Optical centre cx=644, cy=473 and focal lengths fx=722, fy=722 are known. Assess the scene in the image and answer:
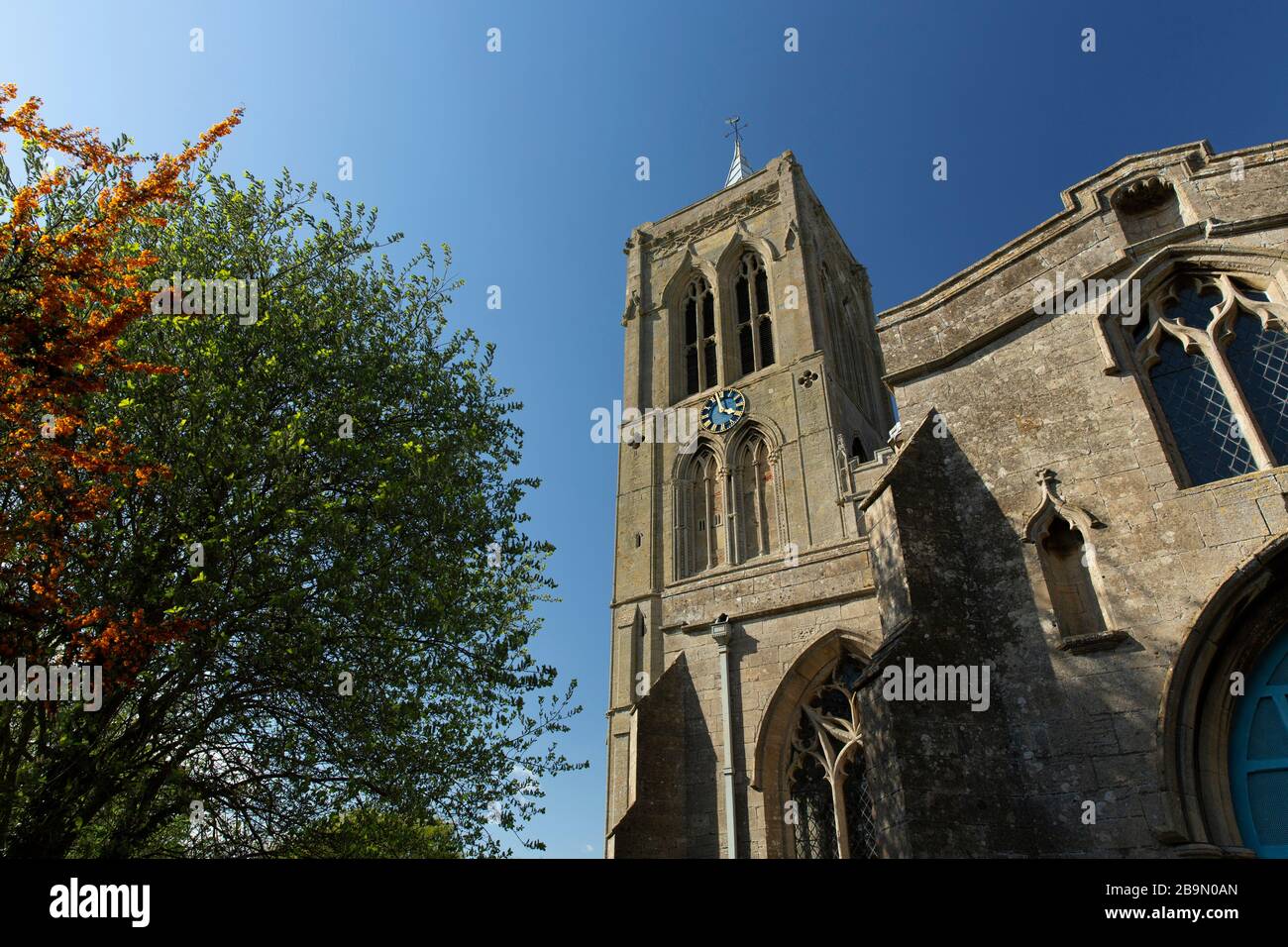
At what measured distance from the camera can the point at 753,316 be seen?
24609mm

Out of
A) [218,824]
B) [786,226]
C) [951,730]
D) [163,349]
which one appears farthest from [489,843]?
[786,226]

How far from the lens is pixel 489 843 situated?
10.1 m

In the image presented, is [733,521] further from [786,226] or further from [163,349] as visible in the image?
[163,349]

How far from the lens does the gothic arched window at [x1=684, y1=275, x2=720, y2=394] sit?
24.5 m

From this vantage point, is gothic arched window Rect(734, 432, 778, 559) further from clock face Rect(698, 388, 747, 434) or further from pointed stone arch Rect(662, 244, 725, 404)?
pointed stone arch Rect(662, 244, 725, 404)

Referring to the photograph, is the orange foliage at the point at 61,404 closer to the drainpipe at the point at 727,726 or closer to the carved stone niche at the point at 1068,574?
the carved stone niche at the point at 1068,574

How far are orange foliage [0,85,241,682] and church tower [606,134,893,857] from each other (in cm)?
845

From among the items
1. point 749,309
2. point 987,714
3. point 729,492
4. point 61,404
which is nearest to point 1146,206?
point 987,714

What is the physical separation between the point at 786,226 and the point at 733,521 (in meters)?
11.5

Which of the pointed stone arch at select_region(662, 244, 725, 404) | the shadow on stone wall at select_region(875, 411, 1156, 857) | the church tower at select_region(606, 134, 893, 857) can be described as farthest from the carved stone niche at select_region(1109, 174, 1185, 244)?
the pointed stone arch at select_region(662, 244, 725, 404)

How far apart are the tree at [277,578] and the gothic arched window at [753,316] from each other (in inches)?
581

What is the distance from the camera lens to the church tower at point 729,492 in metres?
13.0
